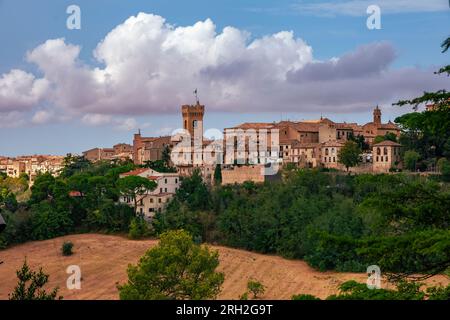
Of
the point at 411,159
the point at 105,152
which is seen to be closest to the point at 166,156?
the point at 411,159

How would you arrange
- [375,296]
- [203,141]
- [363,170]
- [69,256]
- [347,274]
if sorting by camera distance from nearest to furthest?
[375,296] < [347,274] < [69,256] < [363,170] < [203,141]

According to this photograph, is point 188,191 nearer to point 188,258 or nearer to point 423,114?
point 188,258

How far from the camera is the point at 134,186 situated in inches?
1665

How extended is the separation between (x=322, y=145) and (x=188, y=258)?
31.9 m

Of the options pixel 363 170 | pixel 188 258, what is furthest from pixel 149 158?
pixel 188 258

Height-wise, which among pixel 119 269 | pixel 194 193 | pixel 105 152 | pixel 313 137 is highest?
pixel 313 137

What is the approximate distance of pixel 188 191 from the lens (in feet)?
143

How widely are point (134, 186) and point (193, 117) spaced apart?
74.8 feet

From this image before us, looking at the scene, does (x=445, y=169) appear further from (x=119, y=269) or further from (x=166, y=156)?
(x=166, y=156)

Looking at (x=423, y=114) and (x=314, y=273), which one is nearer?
(x=423, y=114)

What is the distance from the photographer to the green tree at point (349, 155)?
154 ft
